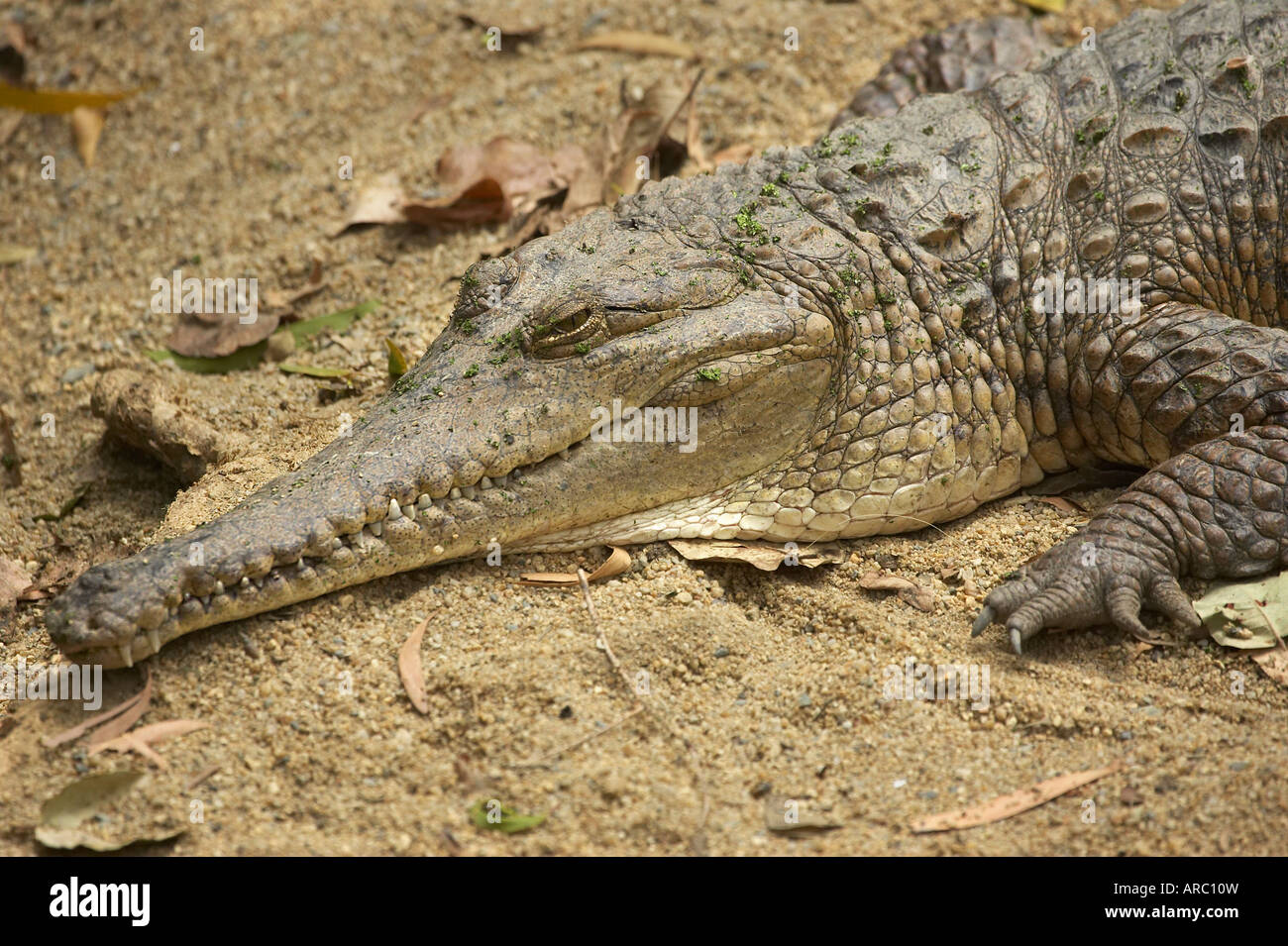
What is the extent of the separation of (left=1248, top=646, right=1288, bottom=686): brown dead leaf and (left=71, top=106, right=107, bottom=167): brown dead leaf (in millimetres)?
6322

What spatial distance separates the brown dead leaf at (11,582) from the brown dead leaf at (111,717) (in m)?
1.00

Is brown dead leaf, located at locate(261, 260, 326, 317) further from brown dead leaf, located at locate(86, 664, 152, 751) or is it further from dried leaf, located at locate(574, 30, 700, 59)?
brown dead leaf, located at locate(86, 664, 152, 751)

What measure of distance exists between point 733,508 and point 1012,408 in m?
1.14

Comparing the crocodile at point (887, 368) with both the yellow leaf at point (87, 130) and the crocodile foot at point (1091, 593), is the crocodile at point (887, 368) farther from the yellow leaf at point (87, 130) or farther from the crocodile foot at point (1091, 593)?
the yellow leaf at point (87, 130)

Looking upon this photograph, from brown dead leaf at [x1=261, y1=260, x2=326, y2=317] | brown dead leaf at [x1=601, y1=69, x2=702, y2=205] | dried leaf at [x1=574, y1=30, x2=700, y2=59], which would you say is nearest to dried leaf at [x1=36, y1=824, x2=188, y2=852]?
brown dead leaf at [x1=261, y1=260, x2=326, y2=317]

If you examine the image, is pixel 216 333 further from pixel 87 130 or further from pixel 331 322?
pixel 87 130

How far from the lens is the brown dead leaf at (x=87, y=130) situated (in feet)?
21.9

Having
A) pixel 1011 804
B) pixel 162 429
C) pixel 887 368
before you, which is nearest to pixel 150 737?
pixel 162 429

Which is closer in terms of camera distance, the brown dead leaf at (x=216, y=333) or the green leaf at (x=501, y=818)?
the green leaf at (x=501, y=818)

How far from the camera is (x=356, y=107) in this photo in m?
6.57

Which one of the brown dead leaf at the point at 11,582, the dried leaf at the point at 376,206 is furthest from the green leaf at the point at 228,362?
the brown dead leaf at the point at 11,582

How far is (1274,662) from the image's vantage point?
3535 mm

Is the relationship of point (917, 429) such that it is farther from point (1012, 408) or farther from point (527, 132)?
point (527, 132)

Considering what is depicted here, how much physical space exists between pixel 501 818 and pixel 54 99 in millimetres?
5691
